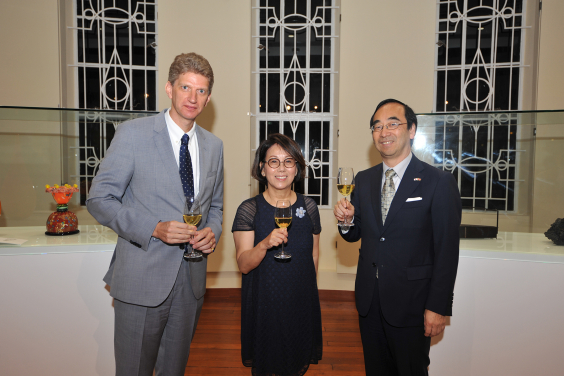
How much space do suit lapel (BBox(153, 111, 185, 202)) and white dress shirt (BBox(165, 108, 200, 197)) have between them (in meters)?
0.05

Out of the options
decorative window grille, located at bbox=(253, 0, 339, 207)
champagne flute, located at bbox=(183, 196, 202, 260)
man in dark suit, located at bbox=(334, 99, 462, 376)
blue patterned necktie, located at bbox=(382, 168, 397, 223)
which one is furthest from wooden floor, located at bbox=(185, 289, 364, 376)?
champagne flute, located at bbox=(183, 196, 202, 260)

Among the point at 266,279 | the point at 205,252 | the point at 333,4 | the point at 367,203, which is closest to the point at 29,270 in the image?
the point at 205,252

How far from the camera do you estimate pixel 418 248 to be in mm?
1818

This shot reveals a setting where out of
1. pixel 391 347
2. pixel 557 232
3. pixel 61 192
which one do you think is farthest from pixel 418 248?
pixel 61 192

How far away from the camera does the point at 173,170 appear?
1721mm

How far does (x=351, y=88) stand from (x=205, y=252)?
3245 millimetres

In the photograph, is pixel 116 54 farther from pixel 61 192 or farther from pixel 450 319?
pixel 450 319

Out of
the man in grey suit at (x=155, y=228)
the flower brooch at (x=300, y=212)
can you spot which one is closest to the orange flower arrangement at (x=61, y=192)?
the man in grey suit at (x=155, y=228)

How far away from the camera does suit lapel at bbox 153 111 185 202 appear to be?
1716mm

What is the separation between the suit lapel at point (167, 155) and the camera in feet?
5.63

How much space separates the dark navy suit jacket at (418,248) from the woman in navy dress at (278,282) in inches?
14.4

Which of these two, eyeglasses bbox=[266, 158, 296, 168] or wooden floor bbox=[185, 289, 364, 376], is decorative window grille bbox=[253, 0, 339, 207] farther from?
eyeglasses bbox=[266, 158, 296, 168]

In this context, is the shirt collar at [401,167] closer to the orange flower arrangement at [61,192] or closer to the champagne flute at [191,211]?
the champagne flute at [191,211]

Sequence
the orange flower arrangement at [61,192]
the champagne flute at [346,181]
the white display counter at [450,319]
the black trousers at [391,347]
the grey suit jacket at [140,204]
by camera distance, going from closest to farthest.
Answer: the grey suit jacket at [140,204] → the black trousers at [391,347] → the champagne flute at [346,181] → the white display counter at [450,319] → the orange flower arrangement at [61,192]
